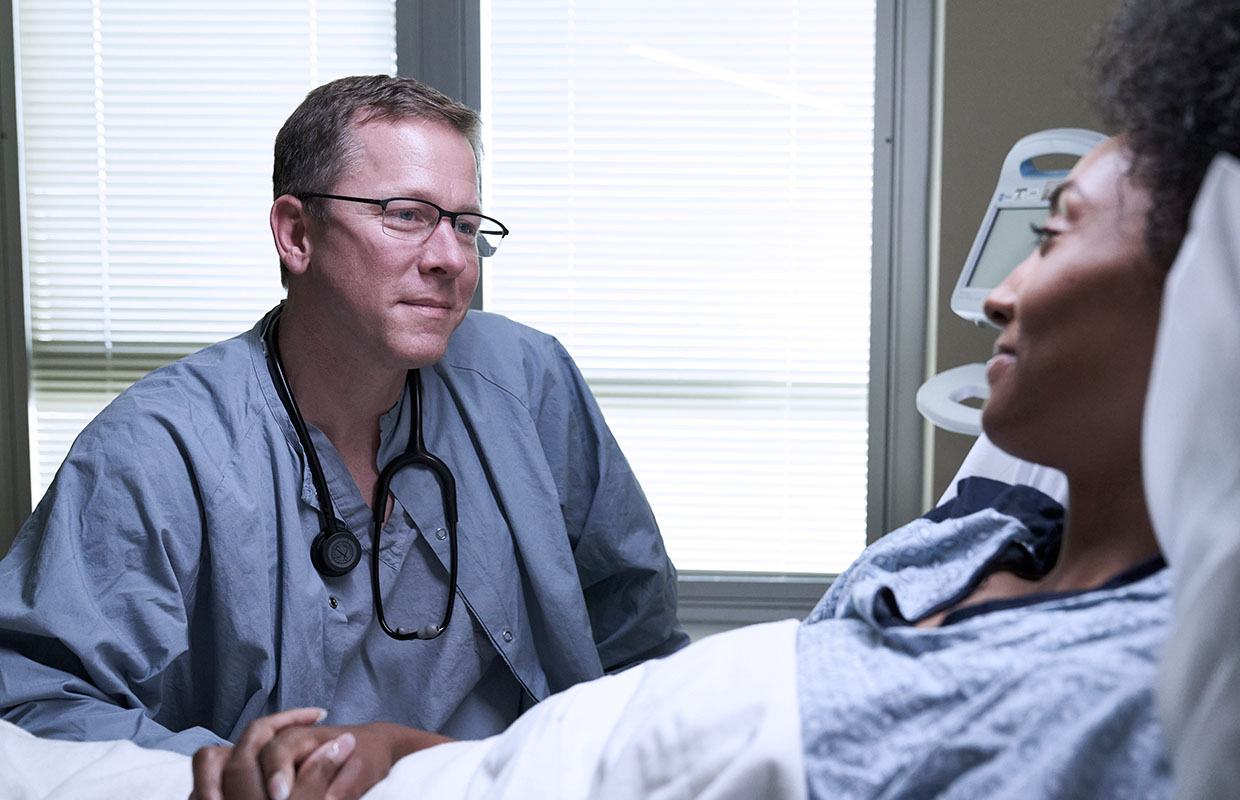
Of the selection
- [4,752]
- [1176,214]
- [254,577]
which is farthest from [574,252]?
[1176,214]

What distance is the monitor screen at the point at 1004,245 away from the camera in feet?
5.36

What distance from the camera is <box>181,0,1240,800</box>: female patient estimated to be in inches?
23.9

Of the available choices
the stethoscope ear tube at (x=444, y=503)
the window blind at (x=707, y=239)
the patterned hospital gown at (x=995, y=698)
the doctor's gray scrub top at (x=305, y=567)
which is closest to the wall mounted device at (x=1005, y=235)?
the doctor's gray scrub top at (x=305, y=567)

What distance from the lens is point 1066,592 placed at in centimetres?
72

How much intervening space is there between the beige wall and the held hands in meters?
1.62

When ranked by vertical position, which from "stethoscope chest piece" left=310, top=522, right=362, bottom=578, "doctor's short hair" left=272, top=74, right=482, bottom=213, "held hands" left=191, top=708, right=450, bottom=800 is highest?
"doctor's short hair" left=272, top=74, right=482, bottom=213

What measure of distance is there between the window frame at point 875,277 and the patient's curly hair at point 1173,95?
64.6 inches

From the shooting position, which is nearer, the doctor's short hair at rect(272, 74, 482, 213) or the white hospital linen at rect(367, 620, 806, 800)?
the white hospital linen at rect(367, 620, 806, 800)

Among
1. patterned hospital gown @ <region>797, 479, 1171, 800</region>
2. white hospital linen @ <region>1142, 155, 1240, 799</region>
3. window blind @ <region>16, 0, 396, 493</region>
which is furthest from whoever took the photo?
window blind @ <region>16, 0, 396, 493</region>

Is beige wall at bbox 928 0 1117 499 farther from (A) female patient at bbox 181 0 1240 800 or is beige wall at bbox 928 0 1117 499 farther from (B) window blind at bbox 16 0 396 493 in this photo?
(A) female patient at bbox 181 0 1240 800

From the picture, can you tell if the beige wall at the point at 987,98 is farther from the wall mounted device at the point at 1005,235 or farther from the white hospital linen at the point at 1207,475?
the white hospital linen at the point at 1207,475

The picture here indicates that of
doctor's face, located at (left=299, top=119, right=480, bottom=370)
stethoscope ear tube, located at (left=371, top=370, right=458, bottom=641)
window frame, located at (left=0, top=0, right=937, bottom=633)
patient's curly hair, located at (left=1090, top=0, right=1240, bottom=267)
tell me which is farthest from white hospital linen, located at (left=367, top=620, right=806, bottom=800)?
window frame, located at (left=0, top=0, right=937, bottom=633)

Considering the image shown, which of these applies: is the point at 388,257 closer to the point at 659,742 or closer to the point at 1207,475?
the point at 659,742

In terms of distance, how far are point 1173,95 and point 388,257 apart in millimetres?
1083
